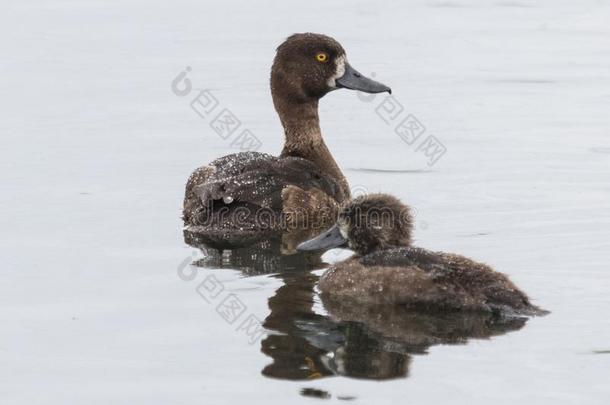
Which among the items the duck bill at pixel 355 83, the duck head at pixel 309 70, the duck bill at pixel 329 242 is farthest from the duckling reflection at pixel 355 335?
the duck bill at pixel 355 83

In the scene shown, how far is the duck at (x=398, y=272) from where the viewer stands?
8.91m

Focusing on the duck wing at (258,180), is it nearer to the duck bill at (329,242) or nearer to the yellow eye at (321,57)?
the yellow eye at (321,57)

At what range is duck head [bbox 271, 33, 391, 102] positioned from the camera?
12.4 meters

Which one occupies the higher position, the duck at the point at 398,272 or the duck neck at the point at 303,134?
the duck neck at the point at 303,134

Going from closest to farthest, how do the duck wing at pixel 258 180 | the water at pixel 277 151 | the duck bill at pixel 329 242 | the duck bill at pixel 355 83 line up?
the water at pixel 277 151 < the duck bill at pixel 329 242 < the duck wing at pixel 258 180 < the duck bill at pixel 355 83

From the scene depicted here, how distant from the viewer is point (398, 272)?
9.11m

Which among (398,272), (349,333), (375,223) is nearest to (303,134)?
→ (375,223)

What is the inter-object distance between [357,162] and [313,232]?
2.16m

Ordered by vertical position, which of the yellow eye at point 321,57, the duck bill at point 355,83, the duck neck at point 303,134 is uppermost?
the yellow eye at point 321,57

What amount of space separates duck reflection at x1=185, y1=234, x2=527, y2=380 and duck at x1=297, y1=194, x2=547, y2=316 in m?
0.07

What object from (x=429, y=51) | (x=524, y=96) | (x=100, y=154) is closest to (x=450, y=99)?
(x=524, y=96)

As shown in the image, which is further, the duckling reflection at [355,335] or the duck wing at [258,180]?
the duck wing at [258,180]

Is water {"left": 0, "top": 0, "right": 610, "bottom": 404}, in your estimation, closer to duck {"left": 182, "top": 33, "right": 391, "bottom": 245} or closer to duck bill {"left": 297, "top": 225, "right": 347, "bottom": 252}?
duck bill {"left": 297, "top": 225, "right": 347, "bottom": 252}

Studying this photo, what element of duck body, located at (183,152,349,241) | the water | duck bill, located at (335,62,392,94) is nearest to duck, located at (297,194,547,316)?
the water
